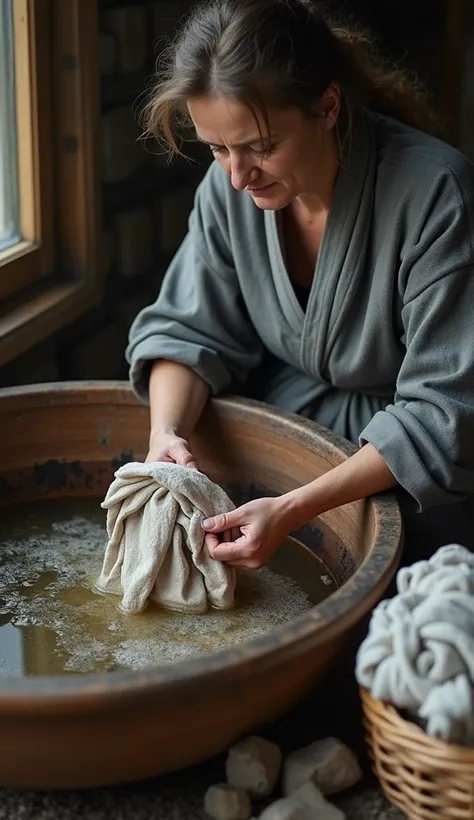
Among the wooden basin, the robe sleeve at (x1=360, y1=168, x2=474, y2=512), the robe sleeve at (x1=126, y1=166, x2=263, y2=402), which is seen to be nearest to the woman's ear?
the robe sleeve at (x1=360, y1=168, x2=474, y2=512)

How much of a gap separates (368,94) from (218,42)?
0.32m

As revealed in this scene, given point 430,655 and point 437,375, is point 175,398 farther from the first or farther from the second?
point 430,655

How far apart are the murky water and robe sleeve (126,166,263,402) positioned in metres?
0.29

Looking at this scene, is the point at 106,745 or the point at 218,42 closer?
the point at 106,745

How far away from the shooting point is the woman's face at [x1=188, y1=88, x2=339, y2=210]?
4.32 feet

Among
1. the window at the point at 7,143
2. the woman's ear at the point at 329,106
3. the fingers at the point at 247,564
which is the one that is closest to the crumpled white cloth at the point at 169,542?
the fingers at the point at 247,564

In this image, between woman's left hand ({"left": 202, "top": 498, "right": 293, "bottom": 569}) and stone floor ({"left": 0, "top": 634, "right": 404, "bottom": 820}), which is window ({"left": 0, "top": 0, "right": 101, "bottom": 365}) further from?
stone floor ({"left": 0, "top": 634, "right": 404, "bottom": 820})

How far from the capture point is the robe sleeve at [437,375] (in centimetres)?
136

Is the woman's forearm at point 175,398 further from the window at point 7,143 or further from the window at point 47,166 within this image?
the window at point 7,143

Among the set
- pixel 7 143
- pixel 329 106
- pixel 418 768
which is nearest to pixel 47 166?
pixel 7 143

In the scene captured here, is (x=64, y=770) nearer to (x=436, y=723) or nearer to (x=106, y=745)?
(x=106, y=745)

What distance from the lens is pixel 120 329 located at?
7.77ft

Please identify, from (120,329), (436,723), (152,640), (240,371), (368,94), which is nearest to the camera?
(436,723)

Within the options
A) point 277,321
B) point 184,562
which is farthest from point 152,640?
point 277,321
